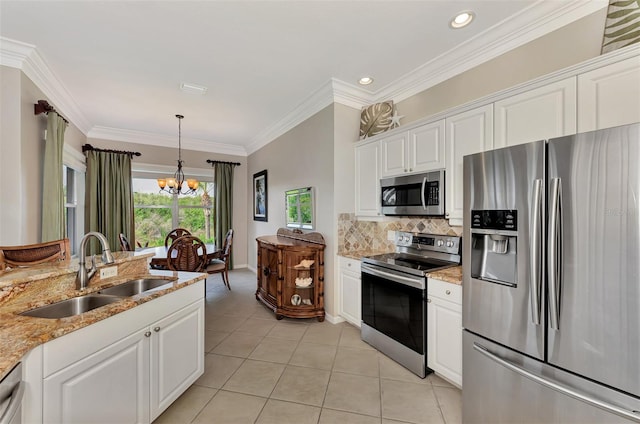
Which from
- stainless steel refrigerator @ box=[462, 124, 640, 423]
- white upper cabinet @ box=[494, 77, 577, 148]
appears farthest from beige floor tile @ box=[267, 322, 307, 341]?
white upper cabinet @ box=[494, 77, 577, 148]

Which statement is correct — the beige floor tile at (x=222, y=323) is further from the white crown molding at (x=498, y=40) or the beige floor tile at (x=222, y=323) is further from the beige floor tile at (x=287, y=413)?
the white crown molding at (x=498, y=40)

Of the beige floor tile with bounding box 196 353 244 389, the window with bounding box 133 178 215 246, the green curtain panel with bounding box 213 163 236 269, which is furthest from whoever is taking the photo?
the green curtain panel with bounding box 213 163 236 269

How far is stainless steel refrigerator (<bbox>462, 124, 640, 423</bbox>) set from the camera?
1.15m

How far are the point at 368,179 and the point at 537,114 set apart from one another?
1.64 metres

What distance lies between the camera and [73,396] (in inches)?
47.9

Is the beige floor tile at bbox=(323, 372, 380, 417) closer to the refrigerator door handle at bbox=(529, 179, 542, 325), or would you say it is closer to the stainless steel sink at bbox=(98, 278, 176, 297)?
the refrigerator door handle at bbox=(529, 179, 542, 325)

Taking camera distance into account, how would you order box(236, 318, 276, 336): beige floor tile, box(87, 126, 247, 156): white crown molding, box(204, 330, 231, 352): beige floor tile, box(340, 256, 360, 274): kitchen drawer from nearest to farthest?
1. box(204, 330, 231, 352): beige floor tile
2. box(340, 256, 360, 274): kitchen drawer
3. box(236, 318, 276, 336): beige floor tile
4. box(87, 126, 247, 156): white crown molding

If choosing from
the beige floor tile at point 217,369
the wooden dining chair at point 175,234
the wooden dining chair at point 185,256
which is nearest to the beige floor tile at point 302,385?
the beige floor tile at point 217,369

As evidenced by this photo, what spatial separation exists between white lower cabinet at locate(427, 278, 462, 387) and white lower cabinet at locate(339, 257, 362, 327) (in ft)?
2.97

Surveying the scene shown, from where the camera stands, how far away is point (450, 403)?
1.93m

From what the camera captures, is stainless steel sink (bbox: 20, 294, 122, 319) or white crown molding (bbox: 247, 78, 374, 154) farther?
white crown molding (bbox: 247, 78, 374, 154)

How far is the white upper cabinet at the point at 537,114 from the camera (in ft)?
5.35

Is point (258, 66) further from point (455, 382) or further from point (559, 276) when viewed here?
point (455, 382)

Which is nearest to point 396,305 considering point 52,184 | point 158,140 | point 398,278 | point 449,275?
point 398,278
